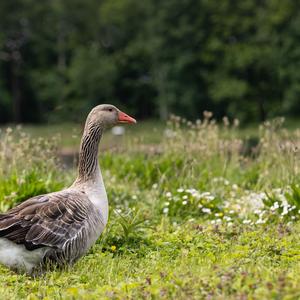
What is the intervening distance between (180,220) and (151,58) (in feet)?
169

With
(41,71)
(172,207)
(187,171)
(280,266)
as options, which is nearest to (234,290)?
(280,266)

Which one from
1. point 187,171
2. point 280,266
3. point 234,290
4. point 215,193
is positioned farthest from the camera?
point 187,171

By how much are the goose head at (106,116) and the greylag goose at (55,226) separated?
53cm

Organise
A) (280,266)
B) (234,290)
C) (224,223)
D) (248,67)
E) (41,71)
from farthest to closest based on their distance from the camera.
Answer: (41,71) → (248,67) → (224,223) → (280,266) → (234,290)

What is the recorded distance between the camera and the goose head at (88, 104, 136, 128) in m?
7.40

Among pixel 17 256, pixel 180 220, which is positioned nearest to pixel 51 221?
pixel 17 256

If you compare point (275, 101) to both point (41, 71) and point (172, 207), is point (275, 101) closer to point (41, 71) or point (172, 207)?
point (41, 71)

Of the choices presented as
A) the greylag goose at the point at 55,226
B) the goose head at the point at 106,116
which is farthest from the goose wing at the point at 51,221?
the goose head at the point at 106,116

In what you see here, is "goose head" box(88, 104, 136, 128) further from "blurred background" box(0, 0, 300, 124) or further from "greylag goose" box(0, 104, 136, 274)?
"blurred background" box(0, 0, 300, 124)

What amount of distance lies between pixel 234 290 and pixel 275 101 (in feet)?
162

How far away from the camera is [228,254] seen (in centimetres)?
682

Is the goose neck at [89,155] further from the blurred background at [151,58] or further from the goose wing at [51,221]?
the blurred background at [151,58]

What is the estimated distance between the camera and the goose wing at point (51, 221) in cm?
632

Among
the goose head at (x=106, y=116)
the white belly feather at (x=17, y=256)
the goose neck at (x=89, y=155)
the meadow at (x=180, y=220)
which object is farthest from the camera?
the goose head at (x=106, y=116)
